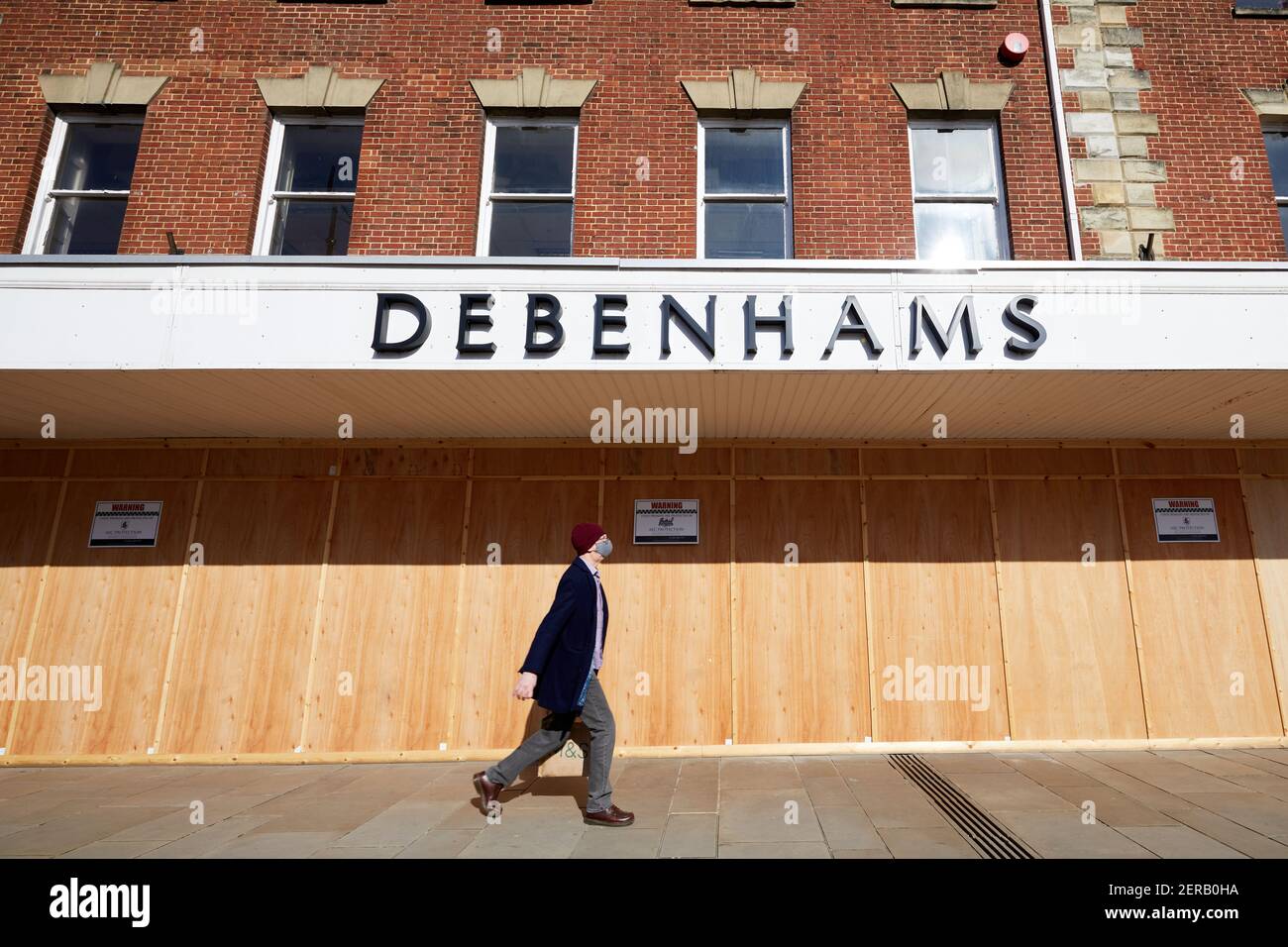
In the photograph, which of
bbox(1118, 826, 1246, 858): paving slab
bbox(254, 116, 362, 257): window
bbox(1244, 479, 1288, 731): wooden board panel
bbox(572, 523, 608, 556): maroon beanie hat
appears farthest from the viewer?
bbox(254, 116, 362, 257): window

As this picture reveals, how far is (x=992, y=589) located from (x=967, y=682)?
1035mm

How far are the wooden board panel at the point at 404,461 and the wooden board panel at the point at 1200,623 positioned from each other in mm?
7523

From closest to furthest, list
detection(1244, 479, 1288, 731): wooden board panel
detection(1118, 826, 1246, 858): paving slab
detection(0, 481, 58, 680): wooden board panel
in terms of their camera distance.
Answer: detection(1118, 826, 1246, 858): paving slab, detection(1244, 479, 1288, 731): wooden board panel, detection(0, 481, 58, 680): wooden board panel

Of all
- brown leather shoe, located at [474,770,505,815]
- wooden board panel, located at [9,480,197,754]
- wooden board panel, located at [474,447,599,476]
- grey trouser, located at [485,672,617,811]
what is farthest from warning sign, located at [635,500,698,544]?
wooden board panel, located at [9,480,197,754]

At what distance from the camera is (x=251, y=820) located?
4.88 meters

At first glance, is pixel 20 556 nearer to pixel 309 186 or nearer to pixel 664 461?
pixel 309 186

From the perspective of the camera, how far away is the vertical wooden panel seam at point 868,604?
6789 millimetres

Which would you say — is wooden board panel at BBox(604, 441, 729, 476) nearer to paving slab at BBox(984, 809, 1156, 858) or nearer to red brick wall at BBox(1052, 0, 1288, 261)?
paving slab at BBox(984, 809, 1156, 858)

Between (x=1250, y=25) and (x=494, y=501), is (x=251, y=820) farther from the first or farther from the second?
(x=1250, y=25)

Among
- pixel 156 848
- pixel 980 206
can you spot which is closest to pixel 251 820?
pixel 156 848

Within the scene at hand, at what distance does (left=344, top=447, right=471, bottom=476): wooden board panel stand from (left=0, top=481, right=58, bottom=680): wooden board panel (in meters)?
3.43

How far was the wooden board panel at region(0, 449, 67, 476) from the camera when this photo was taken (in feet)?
24.3

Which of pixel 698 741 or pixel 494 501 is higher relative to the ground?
pixel 494 501
